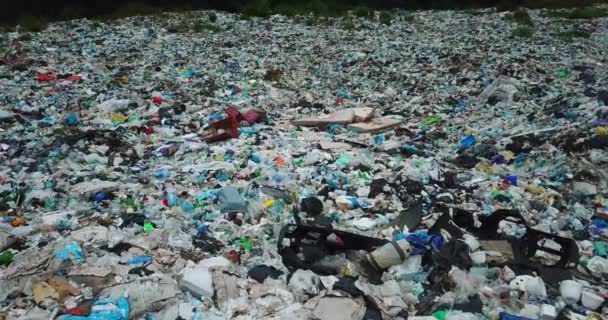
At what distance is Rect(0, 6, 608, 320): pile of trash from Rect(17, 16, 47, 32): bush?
3.77 metres

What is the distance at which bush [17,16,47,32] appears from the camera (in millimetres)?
12039

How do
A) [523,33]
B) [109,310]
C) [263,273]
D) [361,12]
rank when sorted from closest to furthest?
[109,310] < [263,273] < [523,33] < [361,12]

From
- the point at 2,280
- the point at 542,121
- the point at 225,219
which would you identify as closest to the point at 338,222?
the point at 225,219

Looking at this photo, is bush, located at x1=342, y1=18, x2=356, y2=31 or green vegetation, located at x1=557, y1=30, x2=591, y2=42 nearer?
green vegetation, located at x1=557, y1=30, x2=591, y2=42

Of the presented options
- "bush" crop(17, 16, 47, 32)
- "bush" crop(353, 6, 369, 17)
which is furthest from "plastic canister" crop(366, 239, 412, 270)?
"bush" crop(353, 6, 369, 17)

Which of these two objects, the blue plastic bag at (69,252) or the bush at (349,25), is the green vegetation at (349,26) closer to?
the bush at (349,25)

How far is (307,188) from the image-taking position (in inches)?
160

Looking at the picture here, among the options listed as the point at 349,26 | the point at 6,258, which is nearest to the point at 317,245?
the point at 6,258

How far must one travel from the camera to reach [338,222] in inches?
139

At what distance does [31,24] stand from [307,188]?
11542 millimetres

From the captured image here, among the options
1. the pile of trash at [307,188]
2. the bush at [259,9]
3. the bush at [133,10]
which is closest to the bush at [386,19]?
the bush at [259,9]

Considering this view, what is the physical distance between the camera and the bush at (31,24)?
12.0 m

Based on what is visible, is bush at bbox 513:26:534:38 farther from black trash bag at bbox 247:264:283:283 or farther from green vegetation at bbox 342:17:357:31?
black trash bag at bbox 247:264:283:283

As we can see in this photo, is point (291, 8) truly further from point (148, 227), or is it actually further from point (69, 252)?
point (69, 252)
